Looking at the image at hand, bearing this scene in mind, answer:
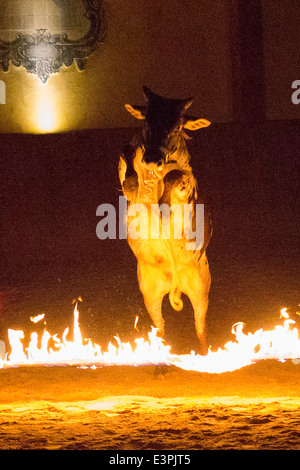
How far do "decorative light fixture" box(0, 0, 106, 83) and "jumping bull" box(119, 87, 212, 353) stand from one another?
859cm

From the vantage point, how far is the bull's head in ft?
18.1

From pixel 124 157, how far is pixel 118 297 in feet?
19.0

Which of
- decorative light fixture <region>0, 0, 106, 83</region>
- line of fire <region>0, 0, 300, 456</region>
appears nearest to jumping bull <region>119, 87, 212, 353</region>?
line of fire <region>0, 0, 300, 456</region>

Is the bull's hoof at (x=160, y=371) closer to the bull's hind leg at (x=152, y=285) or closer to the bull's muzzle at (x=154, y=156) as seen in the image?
the bull's hind leg at (x=152, y=285)

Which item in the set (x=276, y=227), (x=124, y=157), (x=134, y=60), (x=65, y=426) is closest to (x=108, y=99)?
(x=134, y=60)

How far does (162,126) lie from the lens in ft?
18.5

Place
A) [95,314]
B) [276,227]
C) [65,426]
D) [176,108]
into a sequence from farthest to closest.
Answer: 1. [276,227]
2. [95,314]
3. [176,108]
4. [65,426]

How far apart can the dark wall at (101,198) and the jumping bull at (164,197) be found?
28.2ft

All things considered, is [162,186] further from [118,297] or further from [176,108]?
[118,297]

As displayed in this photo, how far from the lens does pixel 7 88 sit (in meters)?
14.2

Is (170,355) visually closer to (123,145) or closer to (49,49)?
(123,145)

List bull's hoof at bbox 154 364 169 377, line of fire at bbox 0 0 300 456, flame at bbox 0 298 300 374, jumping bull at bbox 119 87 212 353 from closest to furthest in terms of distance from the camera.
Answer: jumping bull at bbox 119 87 212 353, flame at bbox 0 298 300 374, bull's hoof at bbox 154 364 169 377, line of fire at bbox 0 0 300 456

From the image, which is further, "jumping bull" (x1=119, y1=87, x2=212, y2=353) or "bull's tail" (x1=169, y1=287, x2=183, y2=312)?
"bull's tail" (x1=169, y1=287, x2=183, y2=312)

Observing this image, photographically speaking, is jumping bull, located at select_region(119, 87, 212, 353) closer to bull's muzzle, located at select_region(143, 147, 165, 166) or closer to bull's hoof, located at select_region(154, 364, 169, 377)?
bull's muzzle, located at select_region(143, 147, 165, 166)
